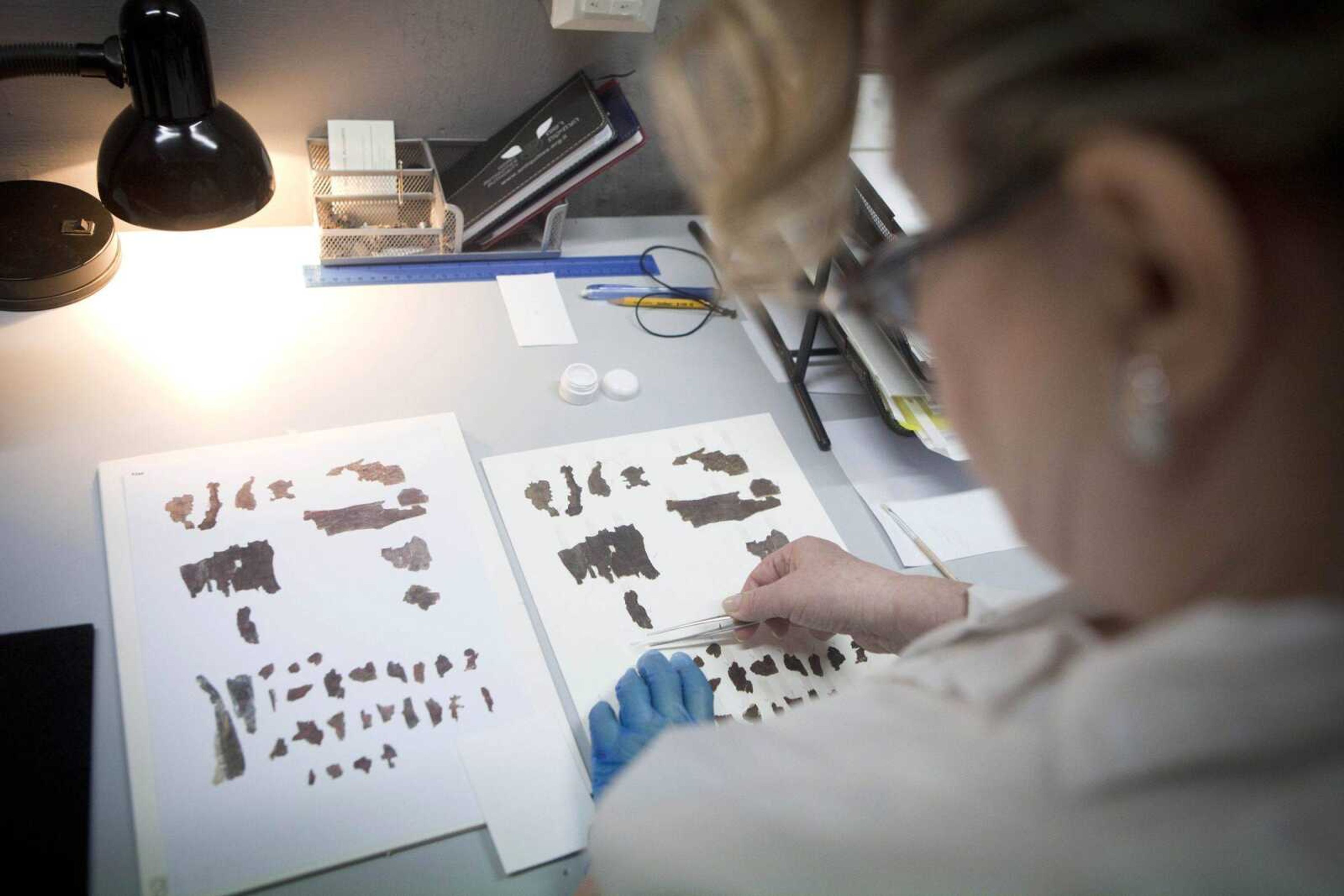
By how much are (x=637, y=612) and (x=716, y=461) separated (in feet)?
0.87

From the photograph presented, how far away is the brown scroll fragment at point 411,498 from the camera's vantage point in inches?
40.4

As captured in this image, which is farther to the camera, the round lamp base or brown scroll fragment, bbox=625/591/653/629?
the round lamp base

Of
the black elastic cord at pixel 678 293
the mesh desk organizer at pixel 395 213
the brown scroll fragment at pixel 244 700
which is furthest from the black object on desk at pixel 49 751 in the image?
the black elastic cord at pixel 678 293

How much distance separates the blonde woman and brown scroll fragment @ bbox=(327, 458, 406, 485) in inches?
23.1

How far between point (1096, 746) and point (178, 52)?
0.95m

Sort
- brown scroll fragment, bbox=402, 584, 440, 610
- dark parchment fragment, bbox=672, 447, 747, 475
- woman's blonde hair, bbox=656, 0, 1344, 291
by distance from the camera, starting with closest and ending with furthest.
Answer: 1. woman's blonde hair, bbox=656, 0, 1344, 291
2. brown scroll fragment, bbox=402, 584, 440, 610
3. dark parchment fragment, bbox=672, 447, 747, 475

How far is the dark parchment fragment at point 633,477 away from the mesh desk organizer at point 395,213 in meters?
0.46

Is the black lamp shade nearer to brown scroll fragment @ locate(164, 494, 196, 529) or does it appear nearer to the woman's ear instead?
brown scroll fragment @ locate(164, 494, 196, 529)

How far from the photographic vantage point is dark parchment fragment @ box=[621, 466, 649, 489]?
44.1 inches

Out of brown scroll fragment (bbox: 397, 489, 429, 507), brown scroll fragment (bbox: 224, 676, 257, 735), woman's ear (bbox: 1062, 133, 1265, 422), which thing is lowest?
woman's ear (bbox: 1062, 133, 1265, 422)

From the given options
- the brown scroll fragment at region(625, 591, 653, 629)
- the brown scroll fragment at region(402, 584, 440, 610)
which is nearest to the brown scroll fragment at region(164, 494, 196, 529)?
the brown scroll fragment at region(402, 584, 440, 610)

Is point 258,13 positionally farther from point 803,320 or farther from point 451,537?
point 803,320

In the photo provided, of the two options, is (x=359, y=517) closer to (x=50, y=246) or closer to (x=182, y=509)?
(x=182, y=509)

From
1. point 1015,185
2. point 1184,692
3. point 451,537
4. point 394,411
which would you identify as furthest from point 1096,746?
point 394,411
